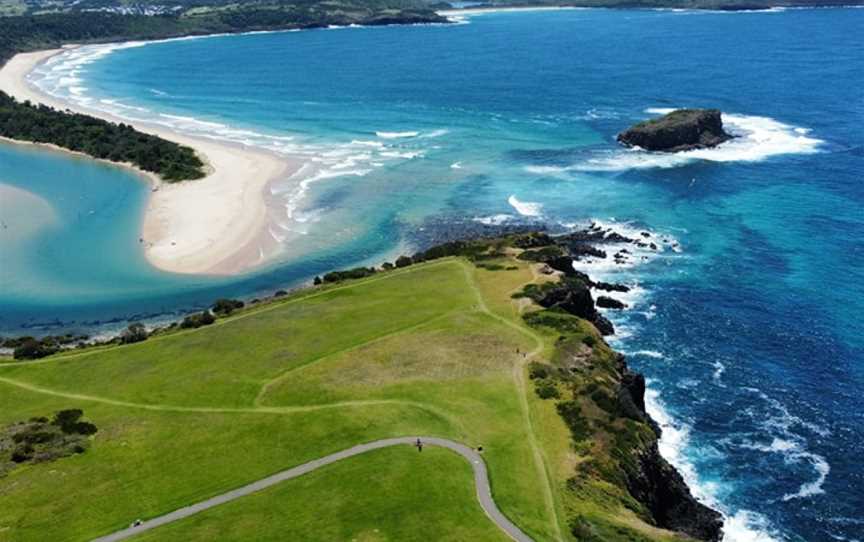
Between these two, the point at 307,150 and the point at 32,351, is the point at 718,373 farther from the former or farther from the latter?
the point at 307,150

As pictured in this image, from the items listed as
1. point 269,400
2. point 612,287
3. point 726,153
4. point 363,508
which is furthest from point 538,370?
point 726,153

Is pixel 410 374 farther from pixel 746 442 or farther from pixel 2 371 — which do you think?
pixel 2 371

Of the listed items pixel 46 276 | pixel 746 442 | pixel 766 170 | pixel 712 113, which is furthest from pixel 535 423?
pixel 712 113

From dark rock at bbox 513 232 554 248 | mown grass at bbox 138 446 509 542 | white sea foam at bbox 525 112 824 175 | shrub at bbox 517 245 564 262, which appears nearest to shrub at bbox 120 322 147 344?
mown grass at bbox 138 446 509 542

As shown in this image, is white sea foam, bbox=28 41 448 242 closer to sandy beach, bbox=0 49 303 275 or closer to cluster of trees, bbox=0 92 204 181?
sandy beach, bbox=0 49 303 275

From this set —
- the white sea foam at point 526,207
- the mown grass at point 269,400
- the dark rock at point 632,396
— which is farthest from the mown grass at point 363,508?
the white sea foam at point 526,207

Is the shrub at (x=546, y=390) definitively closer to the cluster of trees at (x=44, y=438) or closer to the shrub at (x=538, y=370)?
the shrub at (x=538, y=370)
